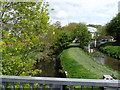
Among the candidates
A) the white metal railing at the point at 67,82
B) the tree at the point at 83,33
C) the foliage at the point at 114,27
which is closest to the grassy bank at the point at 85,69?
the white metal railing at the point at 67,82

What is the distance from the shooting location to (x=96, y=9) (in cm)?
191

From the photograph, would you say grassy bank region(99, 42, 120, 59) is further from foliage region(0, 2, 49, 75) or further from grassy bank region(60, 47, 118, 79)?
foliage region(0, 2, 49, 75)

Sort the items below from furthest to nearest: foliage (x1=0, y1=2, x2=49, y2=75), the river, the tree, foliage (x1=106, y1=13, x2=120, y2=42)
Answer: foliage (x1=106, y1=13, x2=120, y2=42)
the tree
the river
foliage (x1=0, y1=2, x2=49, y2=75)

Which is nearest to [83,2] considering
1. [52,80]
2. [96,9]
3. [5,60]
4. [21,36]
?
[96,9]

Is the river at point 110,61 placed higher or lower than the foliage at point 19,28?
lower

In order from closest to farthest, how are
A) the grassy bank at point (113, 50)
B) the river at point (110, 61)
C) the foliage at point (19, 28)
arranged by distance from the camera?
the foliage at point (19, 28) < the river at point (110, 61) < the grassy bank at point (113, 50)

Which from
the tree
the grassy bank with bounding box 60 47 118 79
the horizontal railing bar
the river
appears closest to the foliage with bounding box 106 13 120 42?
the tree

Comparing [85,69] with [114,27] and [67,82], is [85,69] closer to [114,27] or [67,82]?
[67,82]

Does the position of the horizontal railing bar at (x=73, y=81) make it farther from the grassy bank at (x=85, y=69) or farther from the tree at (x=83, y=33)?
the tree at (x=83, y=33)

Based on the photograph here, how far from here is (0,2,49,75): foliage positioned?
5.53 ft

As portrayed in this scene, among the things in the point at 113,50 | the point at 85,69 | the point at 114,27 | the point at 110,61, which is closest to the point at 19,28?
the point at 85,69

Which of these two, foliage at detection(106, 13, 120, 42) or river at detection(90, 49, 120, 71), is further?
foliage at detection(106, 13, 120, 42)

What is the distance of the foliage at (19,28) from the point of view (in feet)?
5.53

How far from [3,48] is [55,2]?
85cm
